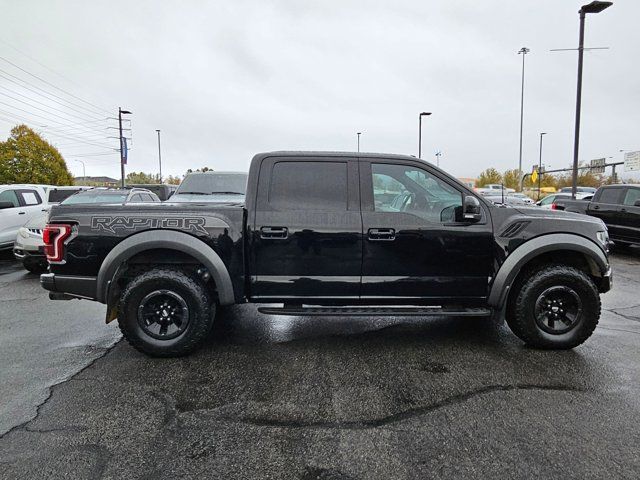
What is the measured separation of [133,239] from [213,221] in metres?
0.77

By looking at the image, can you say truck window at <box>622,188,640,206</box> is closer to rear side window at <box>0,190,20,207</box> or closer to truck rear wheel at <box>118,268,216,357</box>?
truck rear wheel at <box>118,268,216,357</box>

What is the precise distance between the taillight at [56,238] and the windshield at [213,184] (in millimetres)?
4684

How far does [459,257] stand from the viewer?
3986 millimetres

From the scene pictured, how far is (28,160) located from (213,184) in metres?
37.6

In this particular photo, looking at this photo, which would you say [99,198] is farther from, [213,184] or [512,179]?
[512,179]

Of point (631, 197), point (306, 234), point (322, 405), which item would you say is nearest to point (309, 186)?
point (306, 234)

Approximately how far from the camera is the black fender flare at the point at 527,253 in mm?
3963

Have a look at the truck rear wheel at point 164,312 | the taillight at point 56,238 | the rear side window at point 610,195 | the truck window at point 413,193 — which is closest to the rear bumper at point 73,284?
the taillight at point 56,238

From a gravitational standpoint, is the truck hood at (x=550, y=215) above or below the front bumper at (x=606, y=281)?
above

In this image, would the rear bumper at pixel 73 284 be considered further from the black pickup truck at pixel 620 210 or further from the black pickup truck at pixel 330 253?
the black pickup truck at pixel 620 210

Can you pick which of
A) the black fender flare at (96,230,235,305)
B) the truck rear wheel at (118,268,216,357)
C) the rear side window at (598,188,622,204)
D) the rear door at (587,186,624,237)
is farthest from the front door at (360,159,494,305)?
the rear side window at (598,188,622,204)

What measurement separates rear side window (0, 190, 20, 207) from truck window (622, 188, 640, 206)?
15.1 metres

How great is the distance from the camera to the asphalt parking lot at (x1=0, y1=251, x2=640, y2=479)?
95.1 inches

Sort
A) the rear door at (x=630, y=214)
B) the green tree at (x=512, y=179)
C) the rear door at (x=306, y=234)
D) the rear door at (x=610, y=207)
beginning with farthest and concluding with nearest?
the green tree at (x=512, y=179) < the rear door at (x=610, y=207) < the rear door at (x=630, y=214) < the rear door at (x=306, y=234)
